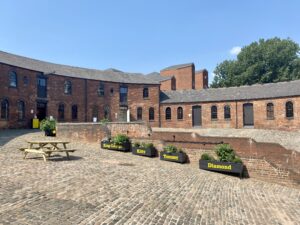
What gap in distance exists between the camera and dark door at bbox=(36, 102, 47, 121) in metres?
24.4

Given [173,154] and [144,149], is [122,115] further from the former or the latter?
[173,154]

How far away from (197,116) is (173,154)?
15.9 meters

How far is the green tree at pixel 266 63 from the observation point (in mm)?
38319

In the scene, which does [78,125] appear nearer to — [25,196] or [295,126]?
[25,196]

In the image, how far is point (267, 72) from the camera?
128 ft

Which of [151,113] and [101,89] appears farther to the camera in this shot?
[151,113]

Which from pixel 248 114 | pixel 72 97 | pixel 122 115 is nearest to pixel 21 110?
pixel 72 97

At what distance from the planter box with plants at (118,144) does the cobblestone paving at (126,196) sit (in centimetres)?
464

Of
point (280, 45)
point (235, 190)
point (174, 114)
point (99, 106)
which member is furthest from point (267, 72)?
point (235, 190)

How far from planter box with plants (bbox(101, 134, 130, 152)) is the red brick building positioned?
11877 mm

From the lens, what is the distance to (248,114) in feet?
83.6

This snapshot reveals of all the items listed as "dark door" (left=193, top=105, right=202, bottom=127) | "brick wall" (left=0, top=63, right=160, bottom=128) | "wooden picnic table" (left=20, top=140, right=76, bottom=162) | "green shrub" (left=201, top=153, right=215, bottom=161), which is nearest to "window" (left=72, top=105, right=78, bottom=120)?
"brick wall" (left=0, top=63, right=160, bottom=128)

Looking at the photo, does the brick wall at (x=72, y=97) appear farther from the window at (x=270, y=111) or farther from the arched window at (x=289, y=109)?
the arched window at (x=289, y=109)

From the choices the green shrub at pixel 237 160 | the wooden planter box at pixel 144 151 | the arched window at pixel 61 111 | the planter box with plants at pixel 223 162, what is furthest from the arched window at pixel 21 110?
the green shrub at pixel 237 160
